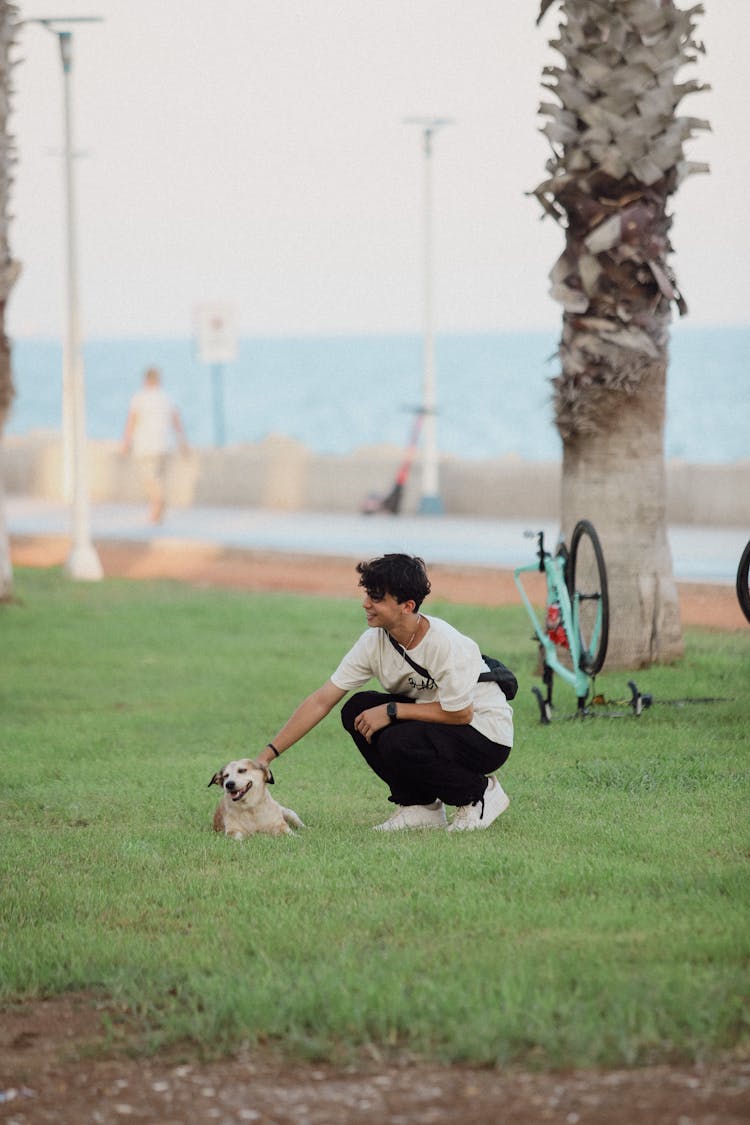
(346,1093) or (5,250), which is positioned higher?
(5,250)

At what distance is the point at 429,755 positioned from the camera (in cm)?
666

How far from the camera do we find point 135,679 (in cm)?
1170

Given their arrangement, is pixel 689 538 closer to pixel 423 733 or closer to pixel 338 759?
pixel 338 759

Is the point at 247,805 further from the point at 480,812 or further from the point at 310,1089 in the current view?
the point at 310,1089

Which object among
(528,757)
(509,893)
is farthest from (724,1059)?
(528,757)

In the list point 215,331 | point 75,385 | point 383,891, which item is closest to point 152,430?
point 75,385

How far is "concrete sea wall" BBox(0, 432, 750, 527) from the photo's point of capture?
73.7 ft

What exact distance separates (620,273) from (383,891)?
6.06 metres

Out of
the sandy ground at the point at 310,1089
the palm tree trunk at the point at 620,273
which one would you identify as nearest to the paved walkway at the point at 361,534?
the palm tree trunk at the point at 620,273

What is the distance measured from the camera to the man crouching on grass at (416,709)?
6.45 m

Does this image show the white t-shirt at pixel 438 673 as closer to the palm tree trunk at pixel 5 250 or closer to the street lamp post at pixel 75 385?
the palm tree trunk at pixel 5 250

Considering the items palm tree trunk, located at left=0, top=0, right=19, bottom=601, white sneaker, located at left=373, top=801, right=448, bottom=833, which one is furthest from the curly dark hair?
palm tree trunk, located at left=0, top=0, right=19, bottom=601

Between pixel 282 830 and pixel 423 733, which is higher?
pixel 423 733

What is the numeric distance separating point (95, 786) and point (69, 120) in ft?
42.8
